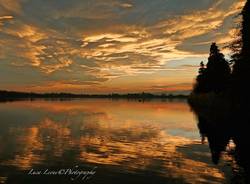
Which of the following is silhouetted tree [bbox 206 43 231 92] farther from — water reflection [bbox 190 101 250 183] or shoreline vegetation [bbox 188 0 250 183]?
water reflection [bbox 190 101 250 183]

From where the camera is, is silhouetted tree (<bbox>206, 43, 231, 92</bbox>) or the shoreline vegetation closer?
the shoreline vegetation

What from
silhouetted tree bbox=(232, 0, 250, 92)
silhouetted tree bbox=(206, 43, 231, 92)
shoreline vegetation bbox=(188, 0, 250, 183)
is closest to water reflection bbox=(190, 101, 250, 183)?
shoreline vegetation bbox=(188, 0, 250, 183)

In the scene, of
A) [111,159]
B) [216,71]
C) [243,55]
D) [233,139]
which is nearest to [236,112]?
[243,55]

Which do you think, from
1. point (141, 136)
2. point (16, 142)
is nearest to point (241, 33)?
point (141, 136)

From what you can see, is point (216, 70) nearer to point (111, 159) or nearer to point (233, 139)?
point (233, 139)

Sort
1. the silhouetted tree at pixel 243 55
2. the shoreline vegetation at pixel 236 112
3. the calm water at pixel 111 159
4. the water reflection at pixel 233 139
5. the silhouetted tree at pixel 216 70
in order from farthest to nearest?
the silhouetted tree at pixel 216 70 < the silhouetted tree at pixel 243 55 < the shoreline vegetation at pixel 236 112 < the water reflection at pixel 233 139 < the calm water at pixel 111 159

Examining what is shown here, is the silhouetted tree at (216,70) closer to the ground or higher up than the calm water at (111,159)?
higher up

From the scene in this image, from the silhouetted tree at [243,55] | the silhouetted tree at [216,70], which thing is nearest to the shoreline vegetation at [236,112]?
the silhouetted tree at [243,55]

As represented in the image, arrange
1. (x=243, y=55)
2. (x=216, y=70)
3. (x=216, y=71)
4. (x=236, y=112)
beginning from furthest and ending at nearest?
(x=216, y=70), (x=216, y=71), (x=236, y=112), (x=243, y=55)

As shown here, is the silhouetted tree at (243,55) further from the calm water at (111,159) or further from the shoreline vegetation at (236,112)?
the calm water at (111,159)

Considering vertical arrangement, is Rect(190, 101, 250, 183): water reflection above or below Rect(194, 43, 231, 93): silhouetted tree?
below

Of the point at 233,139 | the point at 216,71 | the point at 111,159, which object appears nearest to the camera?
the point at 111,159

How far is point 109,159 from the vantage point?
873 inches

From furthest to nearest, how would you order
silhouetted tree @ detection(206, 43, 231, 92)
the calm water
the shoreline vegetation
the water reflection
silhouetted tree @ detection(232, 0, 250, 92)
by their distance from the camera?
silhouetted tree @ detection(206, 43, 231, 92) → silhouetted tree @ detection(232, 0, 250, 92) → the shoreline vegetation → the water reflection → the calm water
